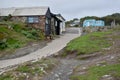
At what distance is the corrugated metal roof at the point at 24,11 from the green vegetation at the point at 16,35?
2.78 m

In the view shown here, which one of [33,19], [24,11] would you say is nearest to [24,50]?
[33,19]

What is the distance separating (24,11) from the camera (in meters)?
49.1

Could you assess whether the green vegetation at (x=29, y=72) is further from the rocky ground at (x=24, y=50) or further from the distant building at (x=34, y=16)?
the distant building at (x=34, y=16)

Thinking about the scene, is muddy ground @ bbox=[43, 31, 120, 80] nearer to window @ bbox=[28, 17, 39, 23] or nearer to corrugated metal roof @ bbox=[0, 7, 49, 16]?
window @ bbox=[28, 17, 39, 23]

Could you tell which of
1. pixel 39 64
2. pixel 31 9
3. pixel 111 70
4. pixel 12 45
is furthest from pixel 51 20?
pixel 111 70

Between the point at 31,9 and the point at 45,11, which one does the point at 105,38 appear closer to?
the point at 45,11

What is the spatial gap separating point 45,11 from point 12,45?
14654mm

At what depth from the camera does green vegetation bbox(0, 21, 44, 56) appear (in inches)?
1332

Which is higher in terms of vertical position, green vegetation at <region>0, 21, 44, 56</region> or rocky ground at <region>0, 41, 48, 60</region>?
green vegetation at <region>0, 21, 44, 56</region>

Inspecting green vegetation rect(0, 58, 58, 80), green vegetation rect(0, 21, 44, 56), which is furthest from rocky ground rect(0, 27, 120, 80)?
green vegetation rect(0, 21, 44, 56)

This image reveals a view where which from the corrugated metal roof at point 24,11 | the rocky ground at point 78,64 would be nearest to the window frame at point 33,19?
the corrugated metal roof at point 24,11

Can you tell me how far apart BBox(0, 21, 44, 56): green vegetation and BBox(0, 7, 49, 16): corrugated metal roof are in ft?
9.13

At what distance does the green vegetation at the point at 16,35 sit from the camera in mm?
33844

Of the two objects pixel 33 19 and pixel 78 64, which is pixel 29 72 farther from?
pixel 33 19
